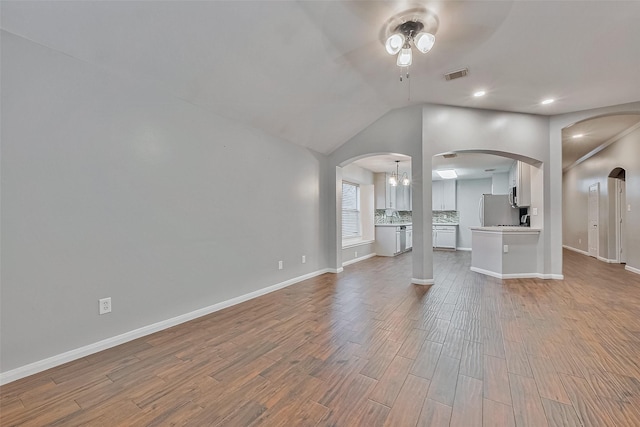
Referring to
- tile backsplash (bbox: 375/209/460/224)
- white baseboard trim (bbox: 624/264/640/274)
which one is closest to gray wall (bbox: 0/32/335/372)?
tile backsplash (bbox: 375/209/460/224)

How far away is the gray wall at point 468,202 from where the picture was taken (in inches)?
352

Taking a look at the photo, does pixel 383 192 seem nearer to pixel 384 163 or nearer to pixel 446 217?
pixel 384 163

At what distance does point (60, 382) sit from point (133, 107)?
2230mm

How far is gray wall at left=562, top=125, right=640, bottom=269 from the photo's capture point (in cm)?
506

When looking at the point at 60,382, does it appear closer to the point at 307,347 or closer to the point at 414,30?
the point at 307,347

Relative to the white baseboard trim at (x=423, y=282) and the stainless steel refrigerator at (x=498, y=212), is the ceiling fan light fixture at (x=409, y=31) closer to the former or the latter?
the white baseboard trim at (x=423, y=282)

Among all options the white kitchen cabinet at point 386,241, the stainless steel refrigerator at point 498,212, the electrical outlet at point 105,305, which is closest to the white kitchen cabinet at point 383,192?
the white kitchen cabinet at point 386,241

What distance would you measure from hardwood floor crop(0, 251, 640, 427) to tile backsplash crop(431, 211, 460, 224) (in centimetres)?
605

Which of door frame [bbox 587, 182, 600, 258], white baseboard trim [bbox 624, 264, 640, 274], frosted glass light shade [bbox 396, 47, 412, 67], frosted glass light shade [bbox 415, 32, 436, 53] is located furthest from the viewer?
door frame [bbox 587, 182, 600, 258]

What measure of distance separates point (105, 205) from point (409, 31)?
3.11 metres

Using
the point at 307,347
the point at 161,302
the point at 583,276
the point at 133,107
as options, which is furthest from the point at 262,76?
the point at 583,276

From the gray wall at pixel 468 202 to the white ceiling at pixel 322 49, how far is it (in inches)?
207

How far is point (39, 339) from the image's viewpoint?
1970mm

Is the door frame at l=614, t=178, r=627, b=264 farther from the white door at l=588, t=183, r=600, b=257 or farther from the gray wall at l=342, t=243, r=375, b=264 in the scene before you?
the gray wall at l=342, t=243, r=375, b=264
